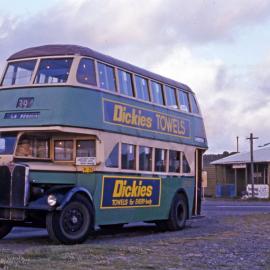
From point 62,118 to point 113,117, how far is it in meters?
1.83

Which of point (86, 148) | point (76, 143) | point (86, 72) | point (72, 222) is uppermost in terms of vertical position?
point (86, 72)

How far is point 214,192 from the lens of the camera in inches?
2400

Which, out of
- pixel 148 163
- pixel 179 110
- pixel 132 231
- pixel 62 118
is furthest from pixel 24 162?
pixel 179 110

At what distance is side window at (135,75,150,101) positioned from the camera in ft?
56.0

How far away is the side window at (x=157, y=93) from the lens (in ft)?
58.9

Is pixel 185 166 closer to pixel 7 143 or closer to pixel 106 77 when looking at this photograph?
pixel 106 77

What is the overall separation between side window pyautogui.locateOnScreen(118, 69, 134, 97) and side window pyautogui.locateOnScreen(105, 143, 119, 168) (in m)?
1.49

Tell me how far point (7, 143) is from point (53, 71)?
6.42ft

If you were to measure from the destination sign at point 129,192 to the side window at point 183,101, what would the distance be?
2.91 meters

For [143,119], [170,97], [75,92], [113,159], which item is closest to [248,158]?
[170,97]

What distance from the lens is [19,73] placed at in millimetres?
15219

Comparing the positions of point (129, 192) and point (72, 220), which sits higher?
point (129, 192)

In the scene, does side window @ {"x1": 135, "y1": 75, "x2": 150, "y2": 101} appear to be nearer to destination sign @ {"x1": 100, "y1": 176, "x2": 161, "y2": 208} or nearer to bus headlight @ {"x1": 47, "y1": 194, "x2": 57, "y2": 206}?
destination sign @ {"x1": 100, "y1": 176, "x2": 161, "y2": 208}

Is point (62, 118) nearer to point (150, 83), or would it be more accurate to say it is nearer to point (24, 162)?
point (24, 162)
